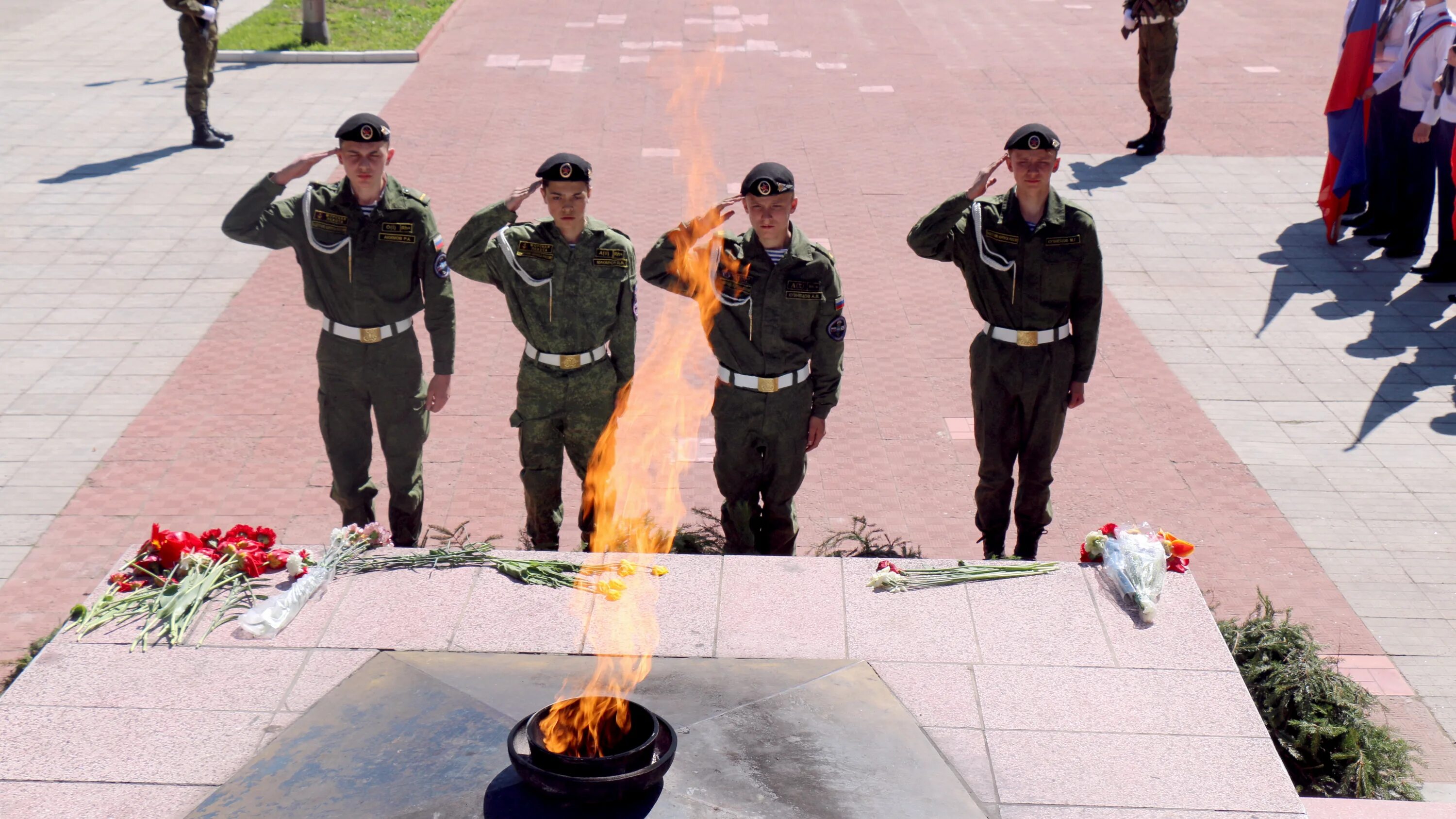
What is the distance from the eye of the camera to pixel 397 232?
5.69m

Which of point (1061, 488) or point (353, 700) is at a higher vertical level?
point (353, 700)

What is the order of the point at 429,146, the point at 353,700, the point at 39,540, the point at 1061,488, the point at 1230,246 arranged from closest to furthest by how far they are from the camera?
the point at 353,700 → the point at 39,540 → the point at 1061,488 → the point at 1230,246 → the point at 429,146

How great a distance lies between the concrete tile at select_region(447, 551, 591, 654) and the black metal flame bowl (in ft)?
3.55

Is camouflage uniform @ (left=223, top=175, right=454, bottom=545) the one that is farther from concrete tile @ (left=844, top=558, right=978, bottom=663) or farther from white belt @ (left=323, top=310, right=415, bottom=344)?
concrete tile @ (left=844, top=558, right=978, bottom=663)

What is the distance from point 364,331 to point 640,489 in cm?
171

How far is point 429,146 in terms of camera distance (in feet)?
43.0

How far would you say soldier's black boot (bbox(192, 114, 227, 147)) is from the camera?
42.6 ft

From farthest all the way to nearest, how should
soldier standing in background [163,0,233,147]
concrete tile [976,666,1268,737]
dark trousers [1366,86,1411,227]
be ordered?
soldier standing in background [163,0,233,147], dark trousers [1366,86,1411,227], concrete tile [976,666,1268,737]

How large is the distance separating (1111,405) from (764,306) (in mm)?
3362

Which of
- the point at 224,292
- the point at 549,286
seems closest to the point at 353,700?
the point at 549,286

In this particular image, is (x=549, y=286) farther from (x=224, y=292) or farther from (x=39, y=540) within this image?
(x=224, y=292)

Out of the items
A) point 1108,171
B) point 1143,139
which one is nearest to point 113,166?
point 1108,171

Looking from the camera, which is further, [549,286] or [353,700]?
[549,286]

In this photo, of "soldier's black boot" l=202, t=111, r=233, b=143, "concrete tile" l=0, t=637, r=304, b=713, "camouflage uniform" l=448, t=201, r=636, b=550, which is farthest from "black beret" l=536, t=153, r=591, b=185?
"soldier's black boot" l=202, t=111, r=233, b=143
